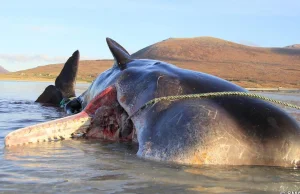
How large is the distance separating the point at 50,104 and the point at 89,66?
68.1 meters

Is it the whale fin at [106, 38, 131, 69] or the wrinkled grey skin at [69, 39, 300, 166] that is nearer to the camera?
the wrinkled grey skin at [69, 39, 300, 166]

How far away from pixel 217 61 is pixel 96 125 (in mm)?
70083

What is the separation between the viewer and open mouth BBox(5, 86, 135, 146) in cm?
565

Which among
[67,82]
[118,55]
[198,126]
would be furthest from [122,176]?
[67,82]

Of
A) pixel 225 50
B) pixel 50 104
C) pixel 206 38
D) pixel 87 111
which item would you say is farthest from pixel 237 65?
pixel 87 111

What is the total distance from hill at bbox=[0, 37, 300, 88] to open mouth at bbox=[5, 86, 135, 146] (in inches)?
1976

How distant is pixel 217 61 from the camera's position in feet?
246

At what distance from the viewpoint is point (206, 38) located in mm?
92938

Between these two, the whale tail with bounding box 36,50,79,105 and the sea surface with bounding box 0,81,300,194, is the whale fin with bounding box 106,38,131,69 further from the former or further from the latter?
the whale tail with bounding box 36,50,79,105

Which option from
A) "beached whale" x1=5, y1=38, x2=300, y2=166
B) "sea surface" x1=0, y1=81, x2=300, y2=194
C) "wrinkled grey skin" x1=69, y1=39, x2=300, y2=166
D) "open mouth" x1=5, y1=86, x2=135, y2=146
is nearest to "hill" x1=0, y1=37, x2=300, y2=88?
"open mouth" x1=5, y1=86, x2=135, y2=146

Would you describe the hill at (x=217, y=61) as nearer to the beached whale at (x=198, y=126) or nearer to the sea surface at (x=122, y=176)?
the beached whale at (x=198, y=126)

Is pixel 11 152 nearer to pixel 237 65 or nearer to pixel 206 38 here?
pixel 237 65

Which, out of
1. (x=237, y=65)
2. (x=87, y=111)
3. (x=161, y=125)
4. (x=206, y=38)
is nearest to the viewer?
(x=161, y=125)

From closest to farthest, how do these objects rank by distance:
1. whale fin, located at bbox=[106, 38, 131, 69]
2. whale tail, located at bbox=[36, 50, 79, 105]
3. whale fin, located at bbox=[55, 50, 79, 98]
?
whale fin, located at bbox=[106, 38, 131, 69] → whale tail, located at bbox=[36, 50, 79, 105] → whale fin, located at bbox=[55, 50, 79, 98]
